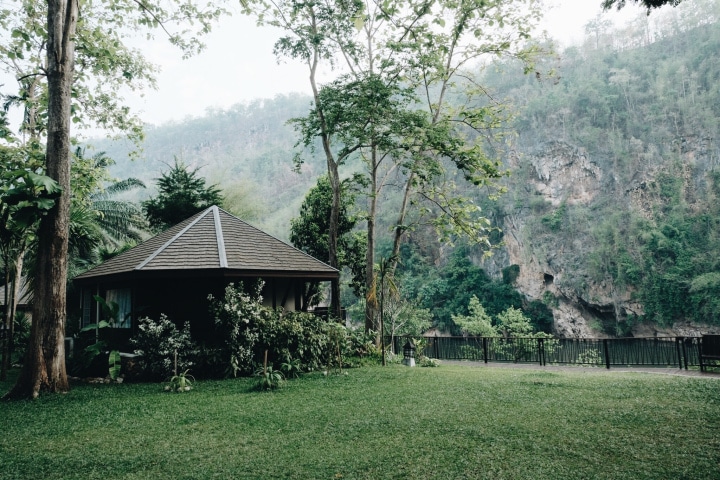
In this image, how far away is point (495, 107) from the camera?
52.9ft

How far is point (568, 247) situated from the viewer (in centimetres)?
3822

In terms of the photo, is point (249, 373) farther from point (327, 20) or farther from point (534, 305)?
point (534, 305)

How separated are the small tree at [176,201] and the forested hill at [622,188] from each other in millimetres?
11521

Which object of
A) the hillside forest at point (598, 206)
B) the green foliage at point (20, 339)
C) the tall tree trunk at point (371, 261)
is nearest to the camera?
the green foliage at point (20, 339)

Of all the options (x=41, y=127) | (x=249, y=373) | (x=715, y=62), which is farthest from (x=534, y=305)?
(x=41, y=127)

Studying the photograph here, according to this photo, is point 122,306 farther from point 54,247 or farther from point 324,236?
point 324,236

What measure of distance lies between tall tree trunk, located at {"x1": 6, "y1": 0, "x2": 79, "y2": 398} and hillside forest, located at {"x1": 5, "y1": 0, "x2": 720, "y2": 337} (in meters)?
15.7

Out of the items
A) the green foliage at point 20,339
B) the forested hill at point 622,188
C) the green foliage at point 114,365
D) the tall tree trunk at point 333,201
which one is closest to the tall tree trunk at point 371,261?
the tall tree trunk at point 333,201

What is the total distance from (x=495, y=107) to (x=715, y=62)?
4027 cm

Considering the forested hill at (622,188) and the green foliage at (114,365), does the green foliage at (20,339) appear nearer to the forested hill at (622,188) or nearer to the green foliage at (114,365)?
the green foliage at (114,365)

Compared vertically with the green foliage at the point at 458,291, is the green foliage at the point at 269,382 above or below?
below

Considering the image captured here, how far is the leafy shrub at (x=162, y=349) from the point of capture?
9.70 metres

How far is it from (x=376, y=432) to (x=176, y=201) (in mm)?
20481

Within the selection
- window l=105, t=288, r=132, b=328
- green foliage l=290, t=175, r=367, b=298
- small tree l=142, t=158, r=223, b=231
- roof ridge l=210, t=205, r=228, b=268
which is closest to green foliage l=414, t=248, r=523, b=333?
green foliage l=290, t=175, r=367, b=298
